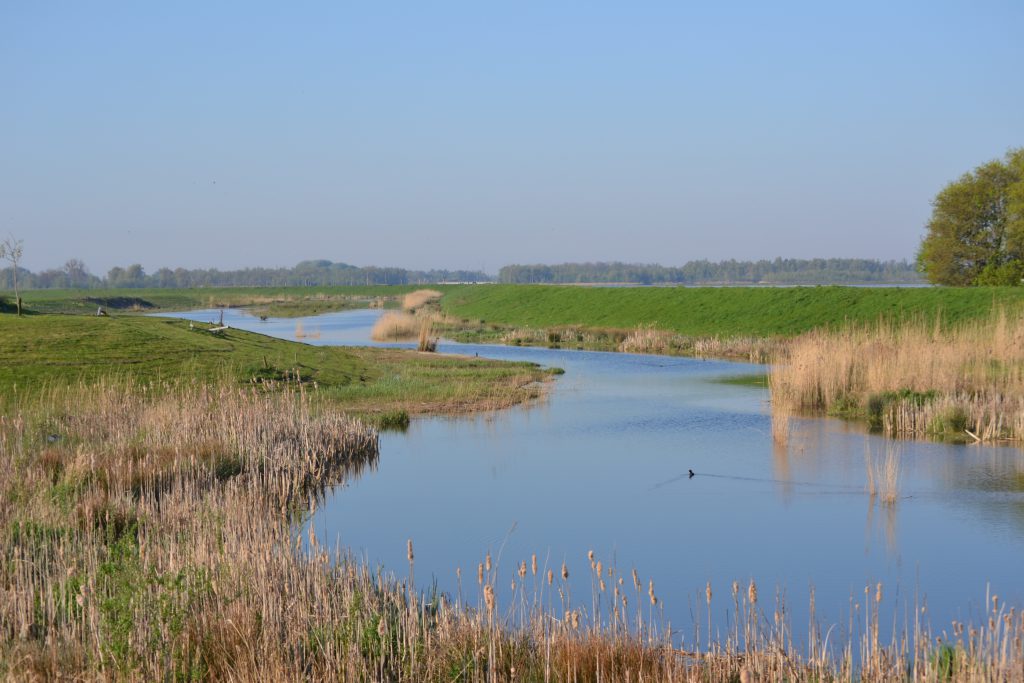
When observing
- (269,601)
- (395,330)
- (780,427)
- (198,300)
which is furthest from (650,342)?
(198,300)

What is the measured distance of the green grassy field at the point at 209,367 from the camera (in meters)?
23.6

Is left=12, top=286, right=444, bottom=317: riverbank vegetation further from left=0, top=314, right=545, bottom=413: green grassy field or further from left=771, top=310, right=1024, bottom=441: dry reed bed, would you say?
left=771, top=310, right=1024, bottom=441: dry reed bed

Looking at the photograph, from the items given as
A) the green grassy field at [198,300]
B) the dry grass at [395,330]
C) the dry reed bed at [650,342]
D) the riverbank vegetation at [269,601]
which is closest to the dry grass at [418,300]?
the green grassy field at [198,300]

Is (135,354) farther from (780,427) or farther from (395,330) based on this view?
(395,330)

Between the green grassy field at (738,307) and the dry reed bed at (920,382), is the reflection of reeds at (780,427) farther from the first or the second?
the green grassy field at (738,307)

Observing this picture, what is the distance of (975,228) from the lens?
66.6m

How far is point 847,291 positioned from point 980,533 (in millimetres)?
42843

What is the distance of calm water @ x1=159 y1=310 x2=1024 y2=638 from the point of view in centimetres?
1082

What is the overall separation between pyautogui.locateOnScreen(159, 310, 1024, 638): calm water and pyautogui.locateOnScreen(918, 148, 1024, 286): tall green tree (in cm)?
5015

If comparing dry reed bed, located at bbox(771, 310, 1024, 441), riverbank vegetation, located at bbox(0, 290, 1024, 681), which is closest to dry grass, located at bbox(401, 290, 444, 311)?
dry reed bed, located at bbox(771, 310, 1024, 441)

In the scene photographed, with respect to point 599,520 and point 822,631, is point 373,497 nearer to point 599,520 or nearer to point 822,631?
point 599,520

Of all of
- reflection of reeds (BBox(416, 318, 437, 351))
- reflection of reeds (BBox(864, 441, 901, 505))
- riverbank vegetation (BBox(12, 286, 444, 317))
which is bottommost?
reflection of reeds (BBox(864, 441, 901, 505))

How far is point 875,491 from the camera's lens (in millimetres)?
14797

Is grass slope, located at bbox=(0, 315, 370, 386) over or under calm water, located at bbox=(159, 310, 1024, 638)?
over
